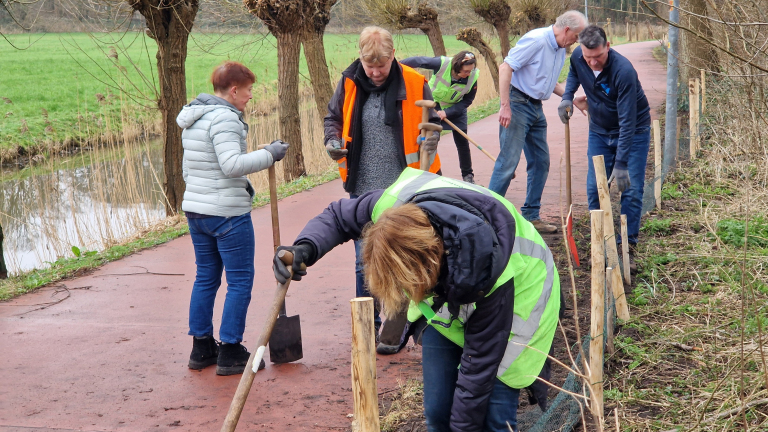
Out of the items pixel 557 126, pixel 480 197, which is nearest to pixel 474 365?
pixel 480 197

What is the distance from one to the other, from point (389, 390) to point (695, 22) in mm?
9494

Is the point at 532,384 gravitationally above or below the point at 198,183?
below

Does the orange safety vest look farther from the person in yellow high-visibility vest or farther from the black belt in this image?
the person in yellow high-visibility vest

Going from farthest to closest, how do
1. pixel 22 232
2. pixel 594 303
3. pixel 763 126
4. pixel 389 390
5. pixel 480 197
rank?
pixel 22 232, pixel 763 126, pixel 389 390, pixel 594 303, pixel 480 197

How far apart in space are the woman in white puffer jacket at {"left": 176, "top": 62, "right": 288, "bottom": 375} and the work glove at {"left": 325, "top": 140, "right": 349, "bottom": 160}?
1.18 feet

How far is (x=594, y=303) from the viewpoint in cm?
304

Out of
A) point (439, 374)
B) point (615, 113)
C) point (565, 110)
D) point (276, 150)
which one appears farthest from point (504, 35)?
point (439, 374)

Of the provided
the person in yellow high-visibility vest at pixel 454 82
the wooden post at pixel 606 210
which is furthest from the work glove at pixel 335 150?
the person in yellow high-visibility vest at pixel 454 82

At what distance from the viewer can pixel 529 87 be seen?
5840 millimetres

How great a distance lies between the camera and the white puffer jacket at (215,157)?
3664mm

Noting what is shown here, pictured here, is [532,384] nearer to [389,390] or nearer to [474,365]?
[474,365]

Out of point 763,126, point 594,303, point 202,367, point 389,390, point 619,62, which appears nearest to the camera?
point 594,303

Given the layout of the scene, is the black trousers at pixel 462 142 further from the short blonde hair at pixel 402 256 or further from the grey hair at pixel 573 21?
the short blonde hair at pixel 402 256

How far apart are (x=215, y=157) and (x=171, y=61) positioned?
519 cm
